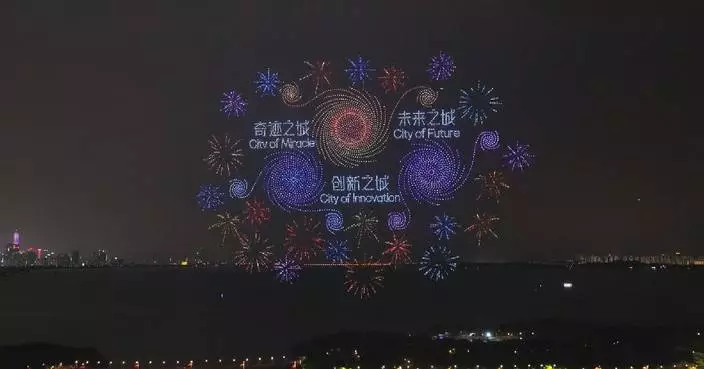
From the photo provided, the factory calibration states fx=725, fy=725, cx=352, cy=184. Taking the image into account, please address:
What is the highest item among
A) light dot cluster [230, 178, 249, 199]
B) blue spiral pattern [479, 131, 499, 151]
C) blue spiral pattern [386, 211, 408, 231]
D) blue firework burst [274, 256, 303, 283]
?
blue spiral pattern [479, 131, 499, 151]

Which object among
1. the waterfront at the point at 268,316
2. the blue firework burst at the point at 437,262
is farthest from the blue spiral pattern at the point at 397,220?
the waterfront at the point at 268,316

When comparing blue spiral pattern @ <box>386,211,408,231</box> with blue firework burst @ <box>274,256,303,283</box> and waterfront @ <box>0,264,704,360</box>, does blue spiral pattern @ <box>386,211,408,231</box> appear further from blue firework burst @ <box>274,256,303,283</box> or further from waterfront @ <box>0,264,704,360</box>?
waterfront @ <box>0,264,704,360</box>

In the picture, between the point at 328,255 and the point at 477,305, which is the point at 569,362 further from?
the point at 477,305

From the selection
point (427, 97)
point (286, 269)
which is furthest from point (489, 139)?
point (286, 269)

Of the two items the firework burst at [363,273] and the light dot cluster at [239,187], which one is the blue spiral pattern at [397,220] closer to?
the firework burst at [363,273]

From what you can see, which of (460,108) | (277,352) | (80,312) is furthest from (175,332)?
(460,108)

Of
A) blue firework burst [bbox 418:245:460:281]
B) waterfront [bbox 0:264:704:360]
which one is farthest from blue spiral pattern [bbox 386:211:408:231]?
waterfront [bbox 0:264:704:360]

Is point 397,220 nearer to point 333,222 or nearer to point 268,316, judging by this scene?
point 333,222
